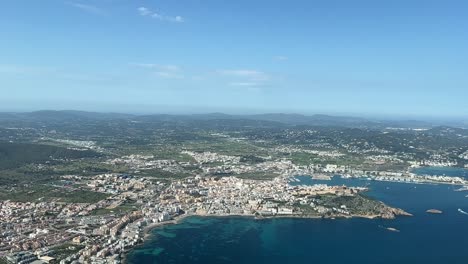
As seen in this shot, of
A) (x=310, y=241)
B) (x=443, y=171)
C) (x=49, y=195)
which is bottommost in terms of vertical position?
(x=310, y=241)

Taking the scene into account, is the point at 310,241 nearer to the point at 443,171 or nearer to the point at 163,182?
the point at 163,182

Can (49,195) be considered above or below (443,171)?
below

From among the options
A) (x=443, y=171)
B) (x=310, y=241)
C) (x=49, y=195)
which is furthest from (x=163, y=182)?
(x=443, y=171)

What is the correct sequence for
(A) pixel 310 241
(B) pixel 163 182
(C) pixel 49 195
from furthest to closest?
(B) pixel 163 182
(C) pixel 49 195
(A) pixel 310 241

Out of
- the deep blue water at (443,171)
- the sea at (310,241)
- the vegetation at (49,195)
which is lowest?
the sea at (310,241)

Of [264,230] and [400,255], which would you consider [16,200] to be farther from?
[400,255]

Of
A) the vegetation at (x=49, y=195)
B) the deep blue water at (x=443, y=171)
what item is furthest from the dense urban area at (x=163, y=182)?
A: the deep blue water at (x=443, y=171)

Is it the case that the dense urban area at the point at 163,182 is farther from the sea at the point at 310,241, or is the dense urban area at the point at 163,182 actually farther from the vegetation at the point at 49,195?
the sea at the point at 310,241
